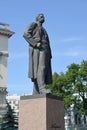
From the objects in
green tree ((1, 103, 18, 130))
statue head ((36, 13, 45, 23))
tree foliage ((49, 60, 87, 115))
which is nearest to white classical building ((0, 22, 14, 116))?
tree foliage ((49, 60, 87, 115))

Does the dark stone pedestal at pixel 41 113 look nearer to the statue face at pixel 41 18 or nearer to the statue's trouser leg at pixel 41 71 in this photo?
the statue's trouser leg at pixel 41 71

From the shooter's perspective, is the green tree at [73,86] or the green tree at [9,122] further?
the green tree at [73,86]

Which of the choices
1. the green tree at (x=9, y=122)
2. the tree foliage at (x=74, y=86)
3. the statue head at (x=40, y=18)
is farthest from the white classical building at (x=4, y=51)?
the statue head at (x=40, y=18)

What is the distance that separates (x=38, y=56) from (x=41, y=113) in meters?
2.12

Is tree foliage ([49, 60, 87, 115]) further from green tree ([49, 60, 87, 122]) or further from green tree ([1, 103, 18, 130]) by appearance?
green tree ([1, 103, 18, 130])

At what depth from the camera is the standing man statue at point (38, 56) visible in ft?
38.9

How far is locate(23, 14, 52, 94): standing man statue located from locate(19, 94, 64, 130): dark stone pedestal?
502mm

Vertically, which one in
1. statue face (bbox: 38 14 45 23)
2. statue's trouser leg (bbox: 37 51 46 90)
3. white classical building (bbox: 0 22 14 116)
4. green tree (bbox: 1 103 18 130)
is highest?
white classical building (bbox: 0 22 14 116)

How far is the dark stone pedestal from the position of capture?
35.9 ft

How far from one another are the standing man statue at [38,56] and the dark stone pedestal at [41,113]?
0.50 meters

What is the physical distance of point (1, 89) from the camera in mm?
44406

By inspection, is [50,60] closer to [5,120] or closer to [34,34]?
[34,34]

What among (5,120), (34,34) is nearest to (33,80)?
(34,34)

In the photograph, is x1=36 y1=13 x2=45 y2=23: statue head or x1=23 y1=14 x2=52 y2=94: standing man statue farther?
x1=36 y1=13 x2=45 y2=23: statue head
